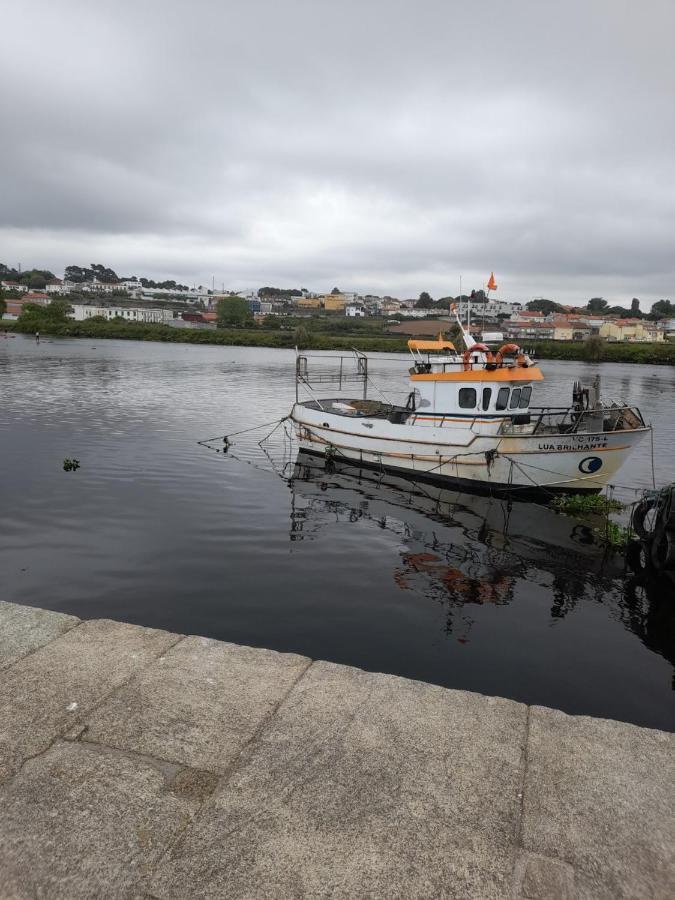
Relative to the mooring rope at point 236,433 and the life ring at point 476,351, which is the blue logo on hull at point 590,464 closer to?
the life ring at point 476,351

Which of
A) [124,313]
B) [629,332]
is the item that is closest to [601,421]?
[629,332]

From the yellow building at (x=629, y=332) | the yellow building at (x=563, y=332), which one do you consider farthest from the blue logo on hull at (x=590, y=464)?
the yellow building at (x=629, y=332)

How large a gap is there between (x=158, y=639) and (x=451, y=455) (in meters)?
14.3

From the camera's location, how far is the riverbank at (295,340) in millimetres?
101125

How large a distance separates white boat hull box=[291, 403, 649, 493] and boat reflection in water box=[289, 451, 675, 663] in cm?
67

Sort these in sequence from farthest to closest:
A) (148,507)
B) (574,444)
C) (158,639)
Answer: (574,444)
(148,507)
(158,639)

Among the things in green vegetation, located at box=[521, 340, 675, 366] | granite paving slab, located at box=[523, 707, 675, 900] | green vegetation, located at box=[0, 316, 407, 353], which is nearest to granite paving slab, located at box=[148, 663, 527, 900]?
granite paving slab, located at box=[523, 707, 675, 900]

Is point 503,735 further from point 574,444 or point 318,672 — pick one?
point 574,444

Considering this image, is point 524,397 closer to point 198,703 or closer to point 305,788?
point 198,703

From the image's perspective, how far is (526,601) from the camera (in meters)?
11.2

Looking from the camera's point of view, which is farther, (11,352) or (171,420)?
(11,352)

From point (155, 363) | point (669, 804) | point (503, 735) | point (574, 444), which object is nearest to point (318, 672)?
point (503, 735)

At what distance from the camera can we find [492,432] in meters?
18.7

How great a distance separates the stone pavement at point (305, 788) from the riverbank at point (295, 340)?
98.5m
